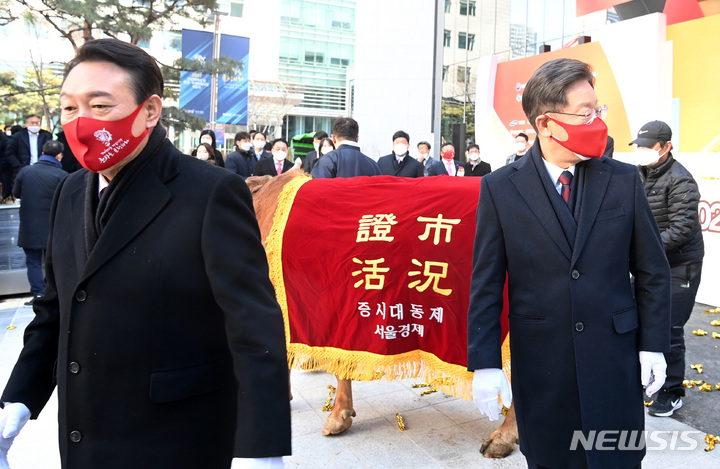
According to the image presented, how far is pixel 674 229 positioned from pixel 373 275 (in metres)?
1.90

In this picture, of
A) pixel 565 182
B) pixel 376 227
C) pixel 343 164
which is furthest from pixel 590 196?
pixel 343 164

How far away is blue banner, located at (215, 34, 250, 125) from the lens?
587 inches

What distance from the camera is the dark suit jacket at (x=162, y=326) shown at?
4.17 ft

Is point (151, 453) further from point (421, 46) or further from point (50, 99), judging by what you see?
point (50, 99)

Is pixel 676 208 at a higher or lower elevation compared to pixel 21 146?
lower

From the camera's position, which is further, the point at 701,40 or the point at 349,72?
the point at 349,72

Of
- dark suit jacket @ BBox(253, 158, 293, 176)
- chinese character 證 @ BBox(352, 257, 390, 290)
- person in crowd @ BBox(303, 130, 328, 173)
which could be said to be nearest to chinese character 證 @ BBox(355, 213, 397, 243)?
chinese character 證 @ BBox(352, 257, 390, 290)

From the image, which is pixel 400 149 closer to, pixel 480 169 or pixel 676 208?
pixel 480 169

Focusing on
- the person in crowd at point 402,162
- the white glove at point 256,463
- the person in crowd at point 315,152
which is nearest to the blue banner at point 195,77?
the person in crowd at point 315,152

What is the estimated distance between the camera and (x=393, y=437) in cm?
330

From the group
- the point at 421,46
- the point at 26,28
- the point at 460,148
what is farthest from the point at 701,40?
the point at 26,28

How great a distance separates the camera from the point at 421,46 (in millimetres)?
16484

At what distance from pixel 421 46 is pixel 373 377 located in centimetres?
1474

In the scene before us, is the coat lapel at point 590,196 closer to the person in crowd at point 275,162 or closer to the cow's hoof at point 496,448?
the cow's hoof at point 496,448
